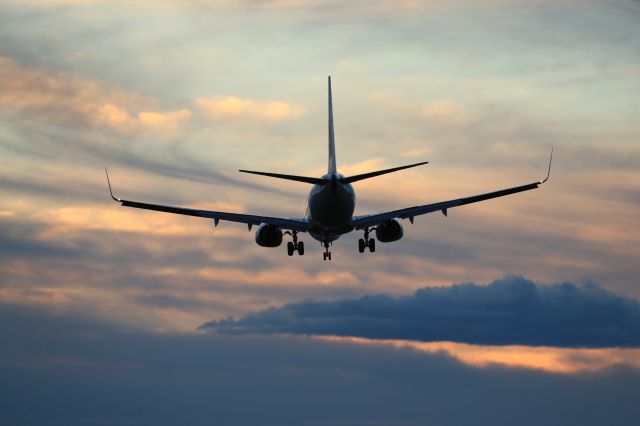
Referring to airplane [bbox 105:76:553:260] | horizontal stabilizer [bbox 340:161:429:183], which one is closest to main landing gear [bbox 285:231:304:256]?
airplane [bbox 105:76:553:260]

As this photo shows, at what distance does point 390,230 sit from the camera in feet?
269

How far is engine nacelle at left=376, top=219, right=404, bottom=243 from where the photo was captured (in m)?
82.1

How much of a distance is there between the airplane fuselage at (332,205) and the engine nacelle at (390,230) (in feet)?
18.0

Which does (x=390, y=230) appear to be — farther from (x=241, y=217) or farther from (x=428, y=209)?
(x=241, y=217)

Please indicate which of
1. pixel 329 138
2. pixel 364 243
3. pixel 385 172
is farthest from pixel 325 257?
pixel 385 172

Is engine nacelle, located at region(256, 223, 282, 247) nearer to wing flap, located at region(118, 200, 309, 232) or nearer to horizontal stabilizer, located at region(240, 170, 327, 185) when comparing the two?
wing flap, located at region(118, 200, 309, 232)

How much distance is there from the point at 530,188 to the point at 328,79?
24841mm

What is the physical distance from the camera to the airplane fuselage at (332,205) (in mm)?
72875

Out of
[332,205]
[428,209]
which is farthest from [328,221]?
[428,209]

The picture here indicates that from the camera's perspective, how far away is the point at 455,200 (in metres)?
83.5

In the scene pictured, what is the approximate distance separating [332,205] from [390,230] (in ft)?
33.2

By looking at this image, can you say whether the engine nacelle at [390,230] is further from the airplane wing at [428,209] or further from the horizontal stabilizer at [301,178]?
the horizontal stabilizer at [301,178]

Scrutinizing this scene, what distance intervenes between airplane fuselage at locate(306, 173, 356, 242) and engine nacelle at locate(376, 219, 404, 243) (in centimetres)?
548

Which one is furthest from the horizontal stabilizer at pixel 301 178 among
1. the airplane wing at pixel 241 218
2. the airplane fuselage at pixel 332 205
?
the airplane wing at pixel 241 218
